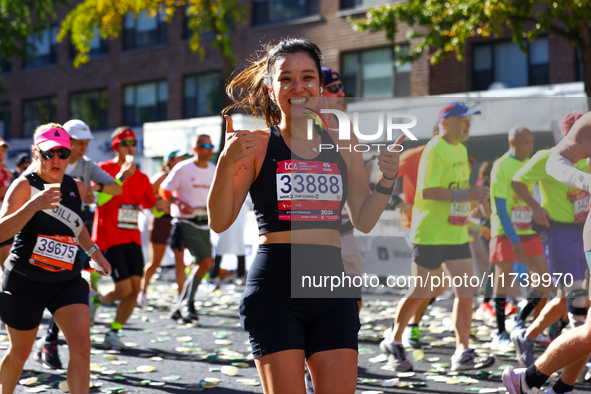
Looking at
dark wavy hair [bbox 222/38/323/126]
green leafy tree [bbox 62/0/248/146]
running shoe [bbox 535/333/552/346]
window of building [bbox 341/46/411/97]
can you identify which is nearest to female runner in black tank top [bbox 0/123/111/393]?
dark wavy hair [bbox 222/38/323/126]

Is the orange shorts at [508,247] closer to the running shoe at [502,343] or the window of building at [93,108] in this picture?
the running shoe at [502,343]

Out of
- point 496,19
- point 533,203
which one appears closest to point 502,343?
point 533,203

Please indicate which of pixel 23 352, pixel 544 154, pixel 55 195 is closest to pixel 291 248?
pixel 55 195

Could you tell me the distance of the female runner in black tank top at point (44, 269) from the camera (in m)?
4.87

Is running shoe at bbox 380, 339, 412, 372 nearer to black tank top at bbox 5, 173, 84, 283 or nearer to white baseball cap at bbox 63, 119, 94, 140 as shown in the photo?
black tank top at bbox 5, 173, 84, 283

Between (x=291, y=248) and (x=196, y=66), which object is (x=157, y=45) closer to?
(x=196, y=66)

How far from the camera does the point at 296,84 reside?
3514 millimetres

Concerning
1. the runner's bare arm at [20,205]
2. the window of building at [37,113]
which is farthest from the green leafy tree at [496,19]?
the window of building at [37,113]

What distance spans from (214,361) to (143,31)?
25156 mm

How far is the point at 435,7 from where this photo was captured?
13586 mm

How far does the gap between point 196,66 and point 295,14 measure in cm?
459

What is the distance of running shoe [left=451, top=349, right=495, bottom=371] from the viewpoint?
22.1 ft

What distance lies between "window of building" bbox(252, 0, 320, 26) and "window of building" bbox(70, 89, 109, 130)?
8.36m

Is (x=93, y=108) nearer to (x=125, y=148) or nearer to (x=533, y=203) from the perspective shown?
(x=125, y=148)
